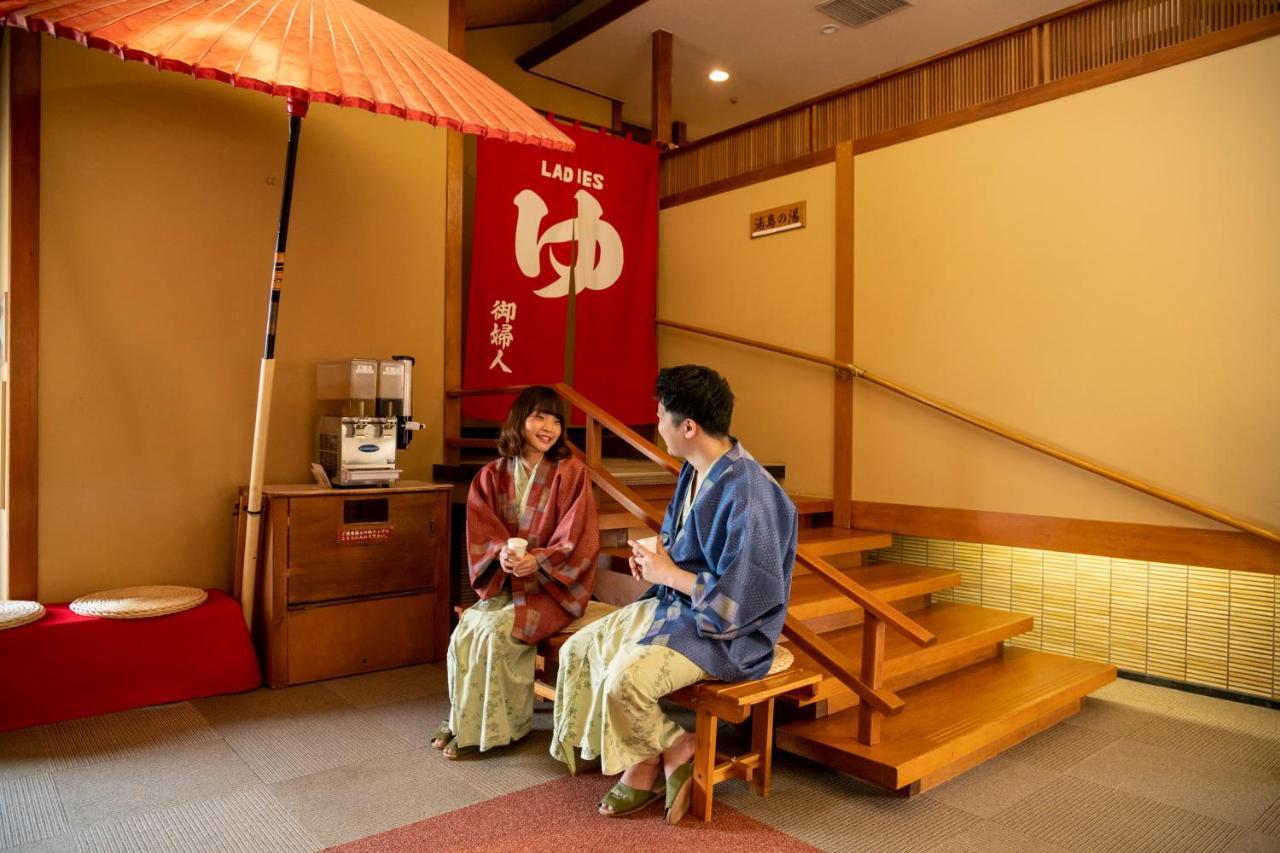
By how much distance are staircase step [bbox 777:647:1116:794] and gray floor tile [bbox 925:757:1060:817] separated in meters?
0.04

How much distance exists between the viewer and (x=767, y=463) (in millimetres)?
5145

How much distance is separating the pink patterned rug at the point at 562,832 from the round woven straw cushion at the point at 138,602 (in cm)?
165

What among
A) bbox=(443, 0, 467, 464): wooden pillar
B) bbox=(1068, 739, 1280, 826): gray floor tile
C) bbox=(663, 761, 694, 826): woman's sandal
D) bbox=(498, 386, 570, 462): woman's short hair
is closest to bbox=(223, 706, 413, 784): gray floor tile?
bbox=(663, 761, 694, 826): woman's sandal

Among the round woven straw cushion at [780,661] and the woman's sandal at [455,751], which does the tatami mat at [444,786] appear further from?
the round woven straw cushion at [780,661]

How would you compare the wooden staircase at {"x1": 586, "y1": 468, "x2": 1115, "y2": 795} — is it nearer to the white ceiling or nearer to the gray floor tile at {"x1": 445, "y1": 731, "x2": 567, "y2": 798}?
the gray floor tile at {"x1": 445, "y1": 731, "x2": 567, "y2": 798}

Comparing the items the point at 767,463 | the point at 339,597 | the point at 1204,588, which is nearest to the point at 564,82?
the point at 767,463

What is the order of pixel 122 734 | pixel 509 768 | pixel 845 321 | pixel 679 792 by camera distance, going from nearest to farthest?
pixel 679 792, pixel 509 768, pixel 122 734, pixel 845 321

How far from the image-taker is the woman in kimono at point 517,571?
2.97 metres

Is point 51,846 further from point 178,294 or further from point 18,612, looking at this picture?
point 178,294

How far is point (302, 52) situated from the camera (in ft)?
8.43

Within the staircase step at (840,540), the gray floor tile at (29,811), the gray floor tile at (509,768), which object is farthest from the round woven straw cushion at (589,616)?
the gray floor tile at (29,811)

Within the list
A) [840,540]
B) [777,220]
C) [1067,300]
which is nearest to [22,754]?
[840,540]

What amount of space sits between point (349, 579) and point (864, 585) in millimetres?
2421

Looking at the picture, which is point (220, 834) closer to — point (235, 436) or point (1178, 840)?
point (235, 436)
